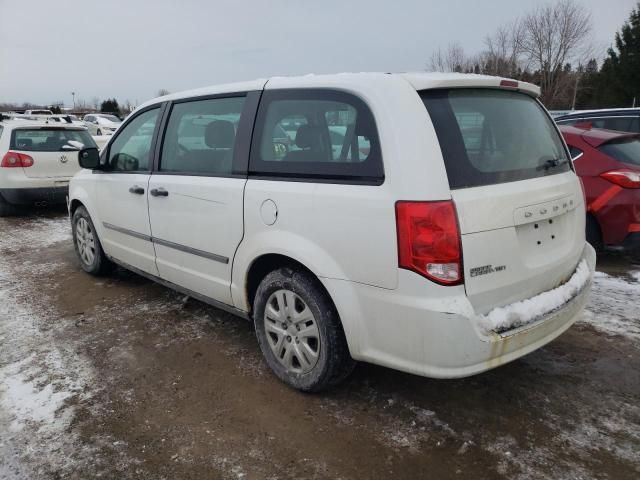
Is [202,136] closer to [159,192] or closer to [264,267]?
[159,192]

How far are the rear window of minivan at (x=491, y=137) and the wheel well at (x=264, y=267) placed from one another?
97cm

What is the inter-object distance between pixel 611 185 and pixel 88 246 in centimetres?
516

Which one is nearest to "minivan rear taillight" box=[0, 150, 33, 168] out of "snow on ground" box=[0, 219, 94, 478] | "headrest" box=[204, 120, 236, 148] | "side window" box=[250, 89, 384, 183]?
"snow on ground" box=[0, 219, 94, 478]

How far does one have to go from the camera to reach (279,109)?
119 inches

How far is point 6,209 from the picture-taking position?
27.9 feet

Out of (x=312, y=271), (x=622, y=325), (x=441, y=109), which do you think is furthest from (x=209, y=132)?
(x=622, y=325)

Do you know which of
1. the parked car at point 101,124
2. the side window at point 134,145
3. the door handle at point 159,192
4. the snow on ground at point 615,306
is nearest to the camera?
the door handle at point 159,192

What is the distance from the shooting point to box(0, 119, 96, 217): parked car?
8.02 meters

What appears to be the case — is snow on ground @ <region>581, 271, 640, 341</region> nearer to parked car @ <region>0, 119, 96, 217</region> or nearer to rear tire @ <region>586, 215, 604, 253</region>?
rear tire @ <region>586, 215, 604, 253</region>

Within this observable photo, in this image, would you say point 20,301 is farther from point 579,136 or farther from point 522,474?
point 579,136

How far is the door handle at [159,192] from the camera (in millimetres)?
3653

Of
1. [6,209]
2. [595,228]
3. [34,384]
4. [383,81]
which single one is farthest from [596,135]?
[6,209]

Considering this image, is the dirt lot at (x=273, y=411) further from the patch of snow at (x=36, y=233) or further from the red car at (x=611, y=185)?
the patch of snow at (x=36, y=233)

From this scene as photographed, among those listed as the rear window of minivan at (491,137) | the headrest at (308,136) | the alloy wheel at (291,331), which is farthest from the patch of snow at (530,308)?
the headrest at (308,136)
